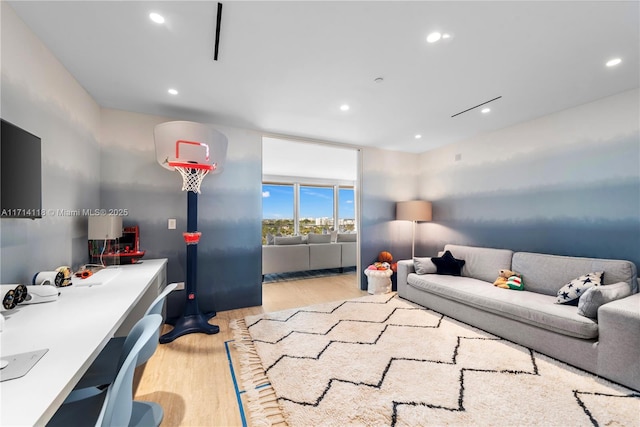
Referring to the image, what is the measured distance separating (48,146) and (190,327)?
6.44ft

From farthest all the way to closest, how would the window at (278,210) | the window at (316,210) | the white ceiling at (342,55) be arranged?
the window at (316,210), the window at (278,210), the white ceiling at (342,55)

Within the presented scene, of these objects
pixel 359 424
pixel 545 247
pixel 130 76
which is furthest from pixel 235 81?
pixel 545 247

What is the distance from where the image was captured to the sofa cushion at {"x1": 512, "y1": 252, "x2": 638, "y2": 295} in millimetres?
2342

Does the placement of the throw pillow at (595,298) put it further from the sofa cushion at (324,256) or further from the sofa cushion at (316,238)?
the sofa cushion at (316,238)

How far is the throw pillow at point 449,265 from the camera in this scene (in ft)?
11.6

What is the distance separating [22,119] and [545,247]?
486 centimetres

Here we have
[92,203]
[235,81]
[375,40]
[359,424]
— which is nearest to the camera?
[359,424]

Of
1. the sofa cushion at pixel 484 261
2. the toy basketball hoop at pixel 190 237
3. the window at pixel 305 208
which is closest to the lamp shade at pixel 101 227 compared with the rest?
the toy basketball hoop at pixel 190 237

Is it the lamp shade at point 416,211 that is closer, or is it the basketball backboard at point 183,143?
the basketball backboard at point 183,143

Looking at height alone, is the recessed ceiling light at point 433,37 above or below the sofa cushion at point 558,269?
above

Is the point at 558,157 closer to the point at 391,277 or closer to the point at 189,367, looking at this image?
the point at 391,277

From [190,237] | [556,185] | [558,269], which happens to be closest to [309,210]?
[190,237]

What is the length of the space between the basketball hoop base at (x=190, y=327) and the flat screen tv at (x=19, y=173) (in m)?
1.57

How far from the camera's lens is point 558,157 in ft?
9.71
